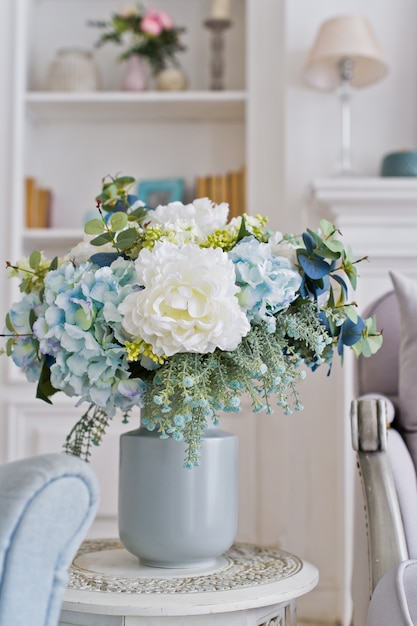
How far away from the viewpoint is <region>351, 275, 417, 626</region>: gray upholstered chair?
3.60 feet

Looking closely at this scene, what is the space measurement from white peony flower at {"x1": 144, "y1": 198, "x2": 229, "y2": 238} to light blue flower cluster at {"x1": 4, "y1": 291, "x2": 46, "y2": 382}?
21 cm

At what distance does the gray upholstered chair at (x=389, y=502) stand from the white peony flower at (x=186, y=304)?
356mm

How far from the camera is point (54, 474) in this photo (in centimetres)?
73

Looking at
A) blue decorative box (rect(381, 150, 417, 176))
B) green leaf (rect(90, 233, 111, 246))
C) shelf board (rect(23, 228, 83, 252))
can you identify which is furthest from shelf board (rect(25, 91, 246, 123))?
green leaf (rect(90, 233, 111, 246))

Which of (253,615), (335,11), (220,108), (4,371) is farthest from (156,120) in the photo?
(253,615)

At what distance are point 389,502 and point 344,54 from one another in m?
1.53

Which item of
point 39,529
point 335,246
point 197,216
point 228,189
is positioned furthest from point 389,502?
point 228,189

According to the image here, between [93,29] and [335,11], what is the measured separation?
0.96 meters

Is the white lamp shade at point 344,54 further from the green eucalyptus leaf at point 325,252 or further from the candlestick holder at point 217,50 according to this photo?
the green eucalyptus leaf at point 325,252

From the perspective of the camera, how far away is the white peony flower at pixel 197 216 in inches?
47.9

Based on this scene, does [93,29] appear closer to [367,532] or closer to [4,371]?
[4,371]

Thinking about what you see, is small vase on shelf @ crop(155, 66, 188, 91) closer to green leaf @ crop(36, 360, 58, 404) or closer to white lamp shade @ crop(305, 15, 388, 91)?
white lamp shade @ crop(305, 15, 388, 91)

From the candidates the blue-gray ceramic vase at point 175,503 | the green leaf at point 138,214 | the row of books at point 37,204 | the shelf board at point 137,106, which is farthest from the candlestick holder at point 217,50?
the blue-gray ceramic vase at point 175,503

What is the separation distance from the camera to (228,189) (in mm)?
2824
